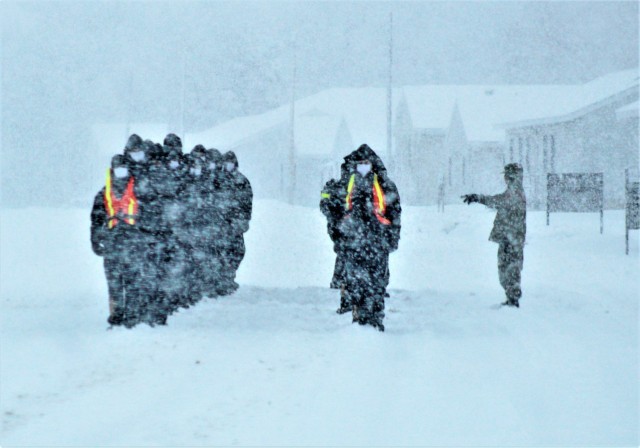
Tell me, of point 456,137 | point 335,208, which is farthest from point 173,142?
point 456,137

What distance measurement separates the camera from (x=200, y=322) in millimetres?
8438

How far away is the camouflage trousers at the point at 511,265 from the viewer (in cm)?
939

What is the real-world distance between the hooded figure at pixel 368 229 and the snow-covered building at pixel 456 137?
63.0 feet

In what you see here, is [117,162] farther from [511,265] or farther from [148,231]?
[511,265]

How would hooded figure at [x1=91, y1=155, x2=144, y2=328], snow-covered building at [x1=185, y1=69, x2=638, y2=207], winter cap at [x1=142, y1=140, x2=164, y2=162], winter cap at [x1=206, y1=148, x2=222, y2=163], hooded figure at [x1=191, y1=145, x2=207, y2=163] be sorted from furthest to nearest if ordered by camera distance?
1. snow-covered building at [x1=185, y1=69, x2=638, y2=207]
2. winter cap at [x1=206, y1=148, x2=222, y2=163]
3. hooded figure at [x1=191, y1=145, x2=207, y2=163]
4. winter cap at [x1=142, y1=140, x2=164, y2=162]
5. hooded figure at [x1=91, y1=155, x2=144, y2=328]

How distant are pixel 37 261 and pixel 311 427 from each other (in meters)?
13.2

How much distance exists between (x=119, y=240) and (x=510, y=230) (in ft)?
16.0

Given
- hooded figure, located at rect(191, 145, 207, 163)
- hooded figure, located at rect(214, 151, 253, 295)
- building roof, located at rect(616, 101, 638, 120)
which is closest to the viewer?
hooded figure, located at rect(191, 145, 207, 163)

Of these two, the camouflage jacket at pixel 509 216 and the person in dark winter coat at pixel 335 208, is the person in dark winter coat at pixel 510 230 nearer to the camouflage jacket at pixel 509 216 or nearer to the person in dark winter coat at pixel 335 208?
the camouflage jacket at pixel 509 216

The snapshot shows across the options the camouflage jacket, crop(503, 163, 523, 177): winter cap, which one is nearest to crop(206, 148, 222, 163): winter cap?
the camouflage jacket

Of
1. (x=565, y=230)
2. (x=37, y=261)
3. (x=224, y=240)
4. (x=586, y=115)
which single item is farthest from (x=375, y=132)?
(x=224, y=240)

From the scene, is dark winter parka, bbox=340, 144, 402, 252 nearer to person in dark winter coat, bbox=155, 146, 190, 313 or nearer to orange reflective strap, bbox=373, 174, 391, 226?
orange reflective strap, bbox=373, 174, 391, 226

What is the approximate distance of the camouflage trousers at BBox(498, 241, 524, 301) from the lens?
939 centimetres

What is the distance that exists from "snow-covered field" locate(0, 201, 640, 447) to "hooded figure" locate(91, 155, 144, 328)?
322mm
